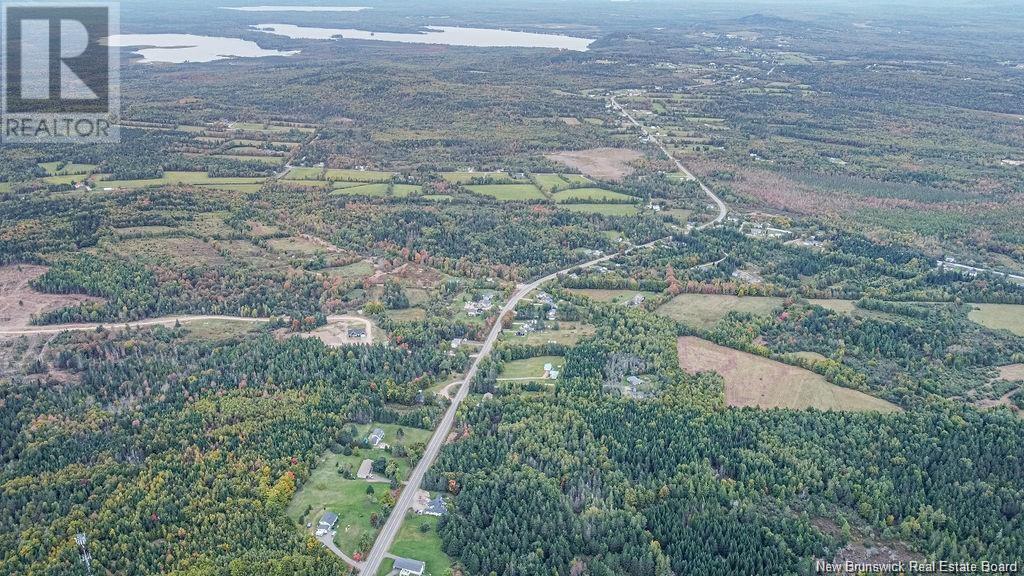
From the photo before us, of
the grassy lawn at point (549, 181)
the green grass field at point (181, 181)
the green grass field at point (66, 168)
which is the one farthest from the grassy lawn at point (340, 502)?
the green grass field at point (66, 168)

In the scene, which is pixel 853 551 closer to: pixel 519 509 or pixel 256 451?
pixel 519 509

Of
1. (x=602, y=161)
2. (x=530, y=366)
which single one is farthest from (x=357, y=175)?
(x=530, y=366)

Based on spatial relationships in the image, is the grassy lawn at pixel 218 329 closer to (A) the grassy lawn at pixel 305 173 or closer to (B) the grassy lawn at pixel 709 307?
(B) the grassy lawn at pixel 709 307

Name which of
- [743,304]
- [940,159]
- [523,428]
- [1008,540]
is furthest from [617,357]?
[940,159]

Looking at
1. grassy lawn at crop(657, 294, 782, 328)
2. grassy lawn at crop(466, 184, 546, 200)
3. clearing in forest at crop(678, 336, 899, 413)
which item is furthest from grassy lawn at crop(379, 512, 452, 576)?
grassy lawn at crop(466, 184, 546, 200)

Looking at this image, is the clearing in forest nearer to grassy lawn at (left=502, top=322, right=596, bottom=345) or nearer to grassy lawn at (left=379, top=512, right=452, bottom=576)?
grassy lawn at (left=502, top=322, right=596, bottom=345)

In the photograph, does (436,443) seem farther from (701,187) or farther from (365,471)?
(701,187)
